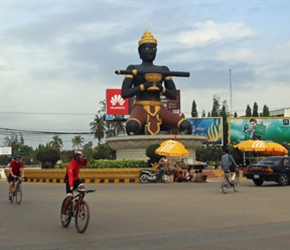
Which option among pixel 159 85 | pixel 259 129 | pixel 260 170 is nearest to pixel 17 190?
pixel 260 170

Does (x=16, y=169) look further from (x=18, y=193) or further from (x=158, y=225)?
(x=158, y=225)

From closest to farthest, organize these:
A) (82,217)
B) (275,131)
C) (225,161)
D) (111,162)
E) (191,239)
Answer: (191,239), (82,217), (225,161), (111,162), (275,131)

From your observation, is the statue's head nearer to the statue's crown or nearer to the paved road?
the statue's crown

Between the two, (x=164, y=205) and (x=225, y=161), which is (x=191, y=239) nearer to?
(x=164, y=205)

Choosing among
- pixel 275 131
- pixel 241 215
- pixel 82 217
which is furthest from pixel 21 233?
pixel 275 131

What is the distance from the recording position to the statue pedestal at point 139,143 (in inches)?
1412

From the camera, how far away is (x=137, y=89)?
123 ft

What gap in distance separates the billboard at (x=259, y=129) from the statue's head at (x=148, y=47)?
78.3ft

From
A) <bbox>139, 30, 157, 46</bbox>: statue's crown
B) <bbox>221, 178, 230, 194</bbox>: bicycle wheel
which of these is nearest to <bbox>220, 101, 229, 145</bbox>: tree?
<bbox>139, 30, 157, 46</bbox>: statue's crown

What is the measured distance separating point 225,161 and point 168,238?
34.8 ft

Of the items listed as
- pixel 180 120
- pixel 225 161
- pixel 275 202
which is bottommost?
pixel 275 202

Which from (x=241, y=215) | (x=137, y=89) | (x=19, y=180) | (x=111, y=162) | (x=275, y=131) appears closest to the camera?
(x=241, y=215)

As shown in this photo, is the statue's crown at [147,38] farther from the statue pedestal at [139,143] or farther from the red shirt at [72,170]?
the red shirt at [72,170]

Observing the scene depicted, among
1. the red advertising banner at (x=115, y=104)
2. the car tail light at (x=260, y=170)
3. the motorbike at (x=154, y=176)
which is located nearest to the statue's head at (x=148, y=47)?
the motorbike at (x=154, y=176)
